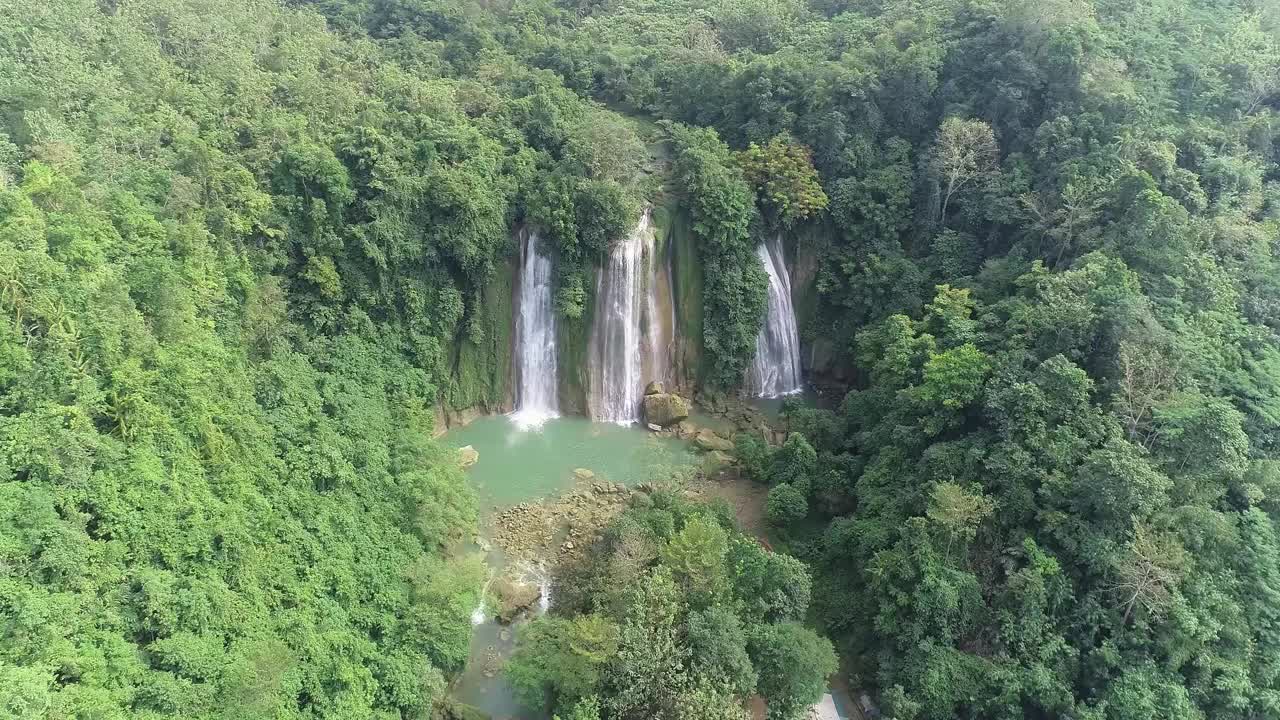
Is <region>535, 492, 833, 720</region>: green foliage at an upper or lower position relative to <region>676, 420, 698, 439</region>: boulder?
lower

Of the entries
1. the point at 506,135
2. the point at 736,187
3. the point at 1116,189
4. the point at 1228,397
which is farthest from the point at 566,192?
the point at 1228,397

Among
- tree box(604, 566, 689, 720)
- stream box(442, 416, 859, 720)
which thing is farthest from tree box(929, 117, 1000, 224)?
tree box(604, 566, 689, 720)

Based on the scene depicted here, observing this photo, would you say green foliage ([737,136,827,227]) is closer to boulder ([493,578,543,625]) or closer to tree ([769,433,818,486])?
tree ([769,433,818,486])

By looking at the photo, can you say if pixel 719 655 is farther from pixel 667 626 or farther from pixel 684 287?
pixel 684 287

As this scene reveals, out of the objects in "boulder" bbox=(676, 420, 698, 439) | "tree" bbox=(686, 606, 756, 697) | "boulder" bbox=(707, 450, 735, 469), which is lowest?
"tree" bbox=(686, 606, 756, 697)

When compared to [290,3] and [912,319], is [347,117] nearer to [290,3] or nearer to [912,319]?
[290,3]
